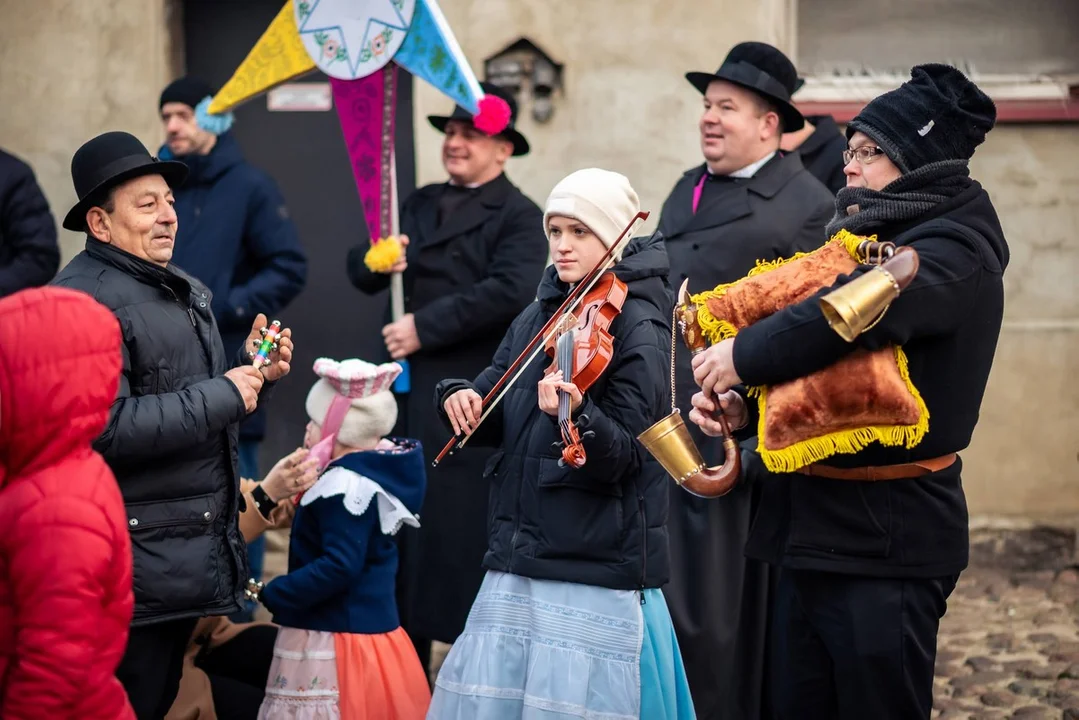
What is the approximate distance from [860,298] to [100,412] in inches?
65.6

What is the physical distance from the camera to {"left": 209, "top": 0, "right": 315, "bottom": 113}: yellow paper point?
17.7ft

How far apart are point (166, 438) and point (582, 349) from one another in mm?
1122

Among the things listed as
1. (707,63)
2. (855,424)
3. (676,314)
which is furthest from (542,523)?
(707,63)

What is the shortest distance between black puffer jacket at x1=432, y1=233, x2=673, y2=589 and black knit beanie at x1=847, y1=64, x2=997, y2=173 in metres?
0.89

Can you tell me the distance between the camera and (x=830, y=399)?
347 cm

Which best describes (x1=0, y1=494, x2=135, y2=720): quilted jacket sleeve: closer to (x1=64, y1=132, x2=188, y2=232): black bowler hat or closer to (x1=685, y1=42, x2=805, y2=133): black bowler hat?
(x1=64, y1=132, x2=188, y2=232): black bowler hat

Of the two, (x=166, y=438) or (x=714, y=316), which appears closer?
(x=714, y=316)

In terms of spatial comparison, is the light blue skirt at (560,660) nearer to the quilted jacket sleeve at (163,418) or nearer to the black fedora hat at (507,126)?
the quilted jacket sleeve at (163,418)

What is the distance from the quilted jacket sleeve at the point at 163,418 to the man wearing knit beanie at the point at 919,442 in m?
1.31

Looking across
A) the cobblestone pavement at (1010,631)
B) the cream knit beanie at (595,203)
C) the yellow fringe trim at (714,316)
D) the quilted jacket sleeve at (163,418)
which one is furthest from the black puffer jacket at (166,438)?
the cobblestone pavement at (1010,631)

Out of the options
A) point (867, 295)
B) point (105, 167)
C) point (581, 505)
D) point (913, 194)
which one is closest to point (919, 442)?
point (867, 295)

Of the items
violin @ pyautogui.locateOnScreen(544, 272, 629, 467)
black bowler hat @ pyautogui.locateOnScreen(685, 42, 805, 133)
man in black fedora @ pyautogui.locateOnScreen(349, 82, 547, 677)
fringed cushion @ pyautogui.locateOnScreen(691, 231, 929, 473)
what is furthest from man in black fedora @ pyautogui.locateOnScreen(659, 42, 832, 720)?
fringed cushion @ pyautogui.locateOnScreen(691, 231, 929, 473)

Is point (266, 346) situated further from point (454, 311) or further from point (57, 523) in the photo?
point (454, 311)

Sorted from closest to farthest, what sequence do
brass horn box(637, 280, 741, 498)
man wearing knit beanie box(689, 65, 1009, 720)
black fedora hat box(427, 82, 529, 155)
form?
man wearing knit beanie box(689, 65, 1009, 720)
brass horn box(637, 280, 741, 498)
black fedora hat box(427, 82, 529, 155)
